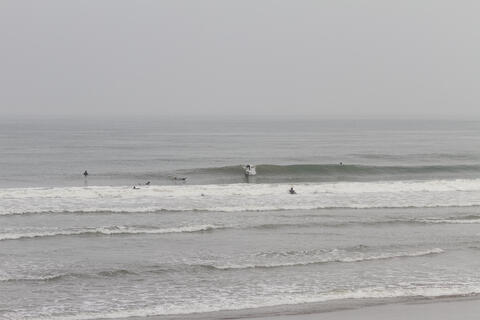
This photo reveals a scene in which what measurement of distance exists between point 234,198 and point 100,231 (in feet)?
31.6

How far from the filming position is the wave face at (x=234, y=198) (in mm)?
28953

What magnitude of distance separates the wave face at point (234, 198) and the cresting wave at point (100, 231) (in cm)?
413

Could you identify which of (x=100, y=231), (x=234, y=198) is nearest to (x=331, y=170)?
(x=234, y=198)

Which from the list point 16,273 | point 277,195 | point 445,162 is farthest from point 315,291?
point 445,162

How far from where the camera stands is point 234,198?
31.8 m

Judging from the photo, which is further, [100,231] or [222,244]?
[100,231]

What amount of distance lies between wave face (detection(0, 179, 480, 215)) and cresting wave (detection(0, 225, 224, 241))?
4.13 metres

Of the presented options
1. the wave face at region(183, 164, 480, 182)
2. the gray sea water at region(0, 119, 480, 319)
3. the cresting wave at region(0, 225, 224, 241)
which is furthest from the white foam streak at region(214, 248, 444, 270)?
the wave face at region(183, 164, 480, 182)

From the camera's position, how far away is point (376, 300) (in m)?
15.6

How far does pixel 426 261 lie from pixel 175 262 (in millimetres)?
7204

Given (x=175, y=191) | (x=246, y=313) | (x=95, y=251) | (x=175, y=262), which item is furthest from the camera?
(x=175, y=191)

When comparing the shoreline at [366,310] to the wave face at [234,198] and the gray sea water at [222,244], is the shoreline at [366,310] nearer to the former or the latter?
the gray sea water at [222,244]

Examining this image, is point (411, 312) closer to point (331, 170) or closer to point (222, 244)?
point (222, 244)

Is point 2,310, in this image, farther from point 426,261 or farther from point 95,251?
point 426,261
